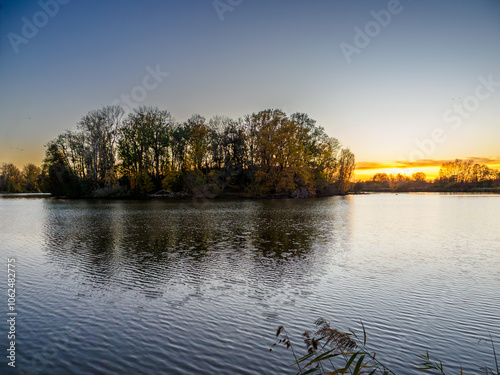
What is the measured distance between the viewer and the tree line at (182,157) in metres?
69.5

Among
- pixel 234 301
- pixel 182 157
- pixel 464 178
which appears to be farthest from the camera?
pixel 464 178

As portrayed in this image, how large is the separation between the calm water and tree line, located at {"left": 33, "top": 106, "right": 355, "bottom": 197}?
171 feet

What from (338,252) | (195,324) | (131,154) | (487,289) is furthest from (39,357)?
(131,154)

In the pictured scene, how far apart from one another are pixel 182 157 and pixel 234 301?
6884 centimetres

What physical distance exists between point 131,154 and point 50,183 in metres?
26.0

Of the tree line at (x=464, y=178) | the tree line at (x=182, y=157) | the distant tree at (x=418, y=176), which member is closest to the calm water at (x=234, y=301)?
the tree line at (x=182, y=157)

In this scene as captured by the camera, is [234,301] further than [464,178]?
No

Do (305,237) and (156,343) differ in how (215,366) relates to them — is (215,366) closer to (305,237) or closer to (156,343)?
(156,343)

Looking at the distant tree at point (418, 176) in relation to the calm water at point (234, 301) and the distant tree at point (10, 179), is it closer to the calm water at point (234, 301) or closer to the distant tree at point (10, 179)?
the calm water at point (234, 301)

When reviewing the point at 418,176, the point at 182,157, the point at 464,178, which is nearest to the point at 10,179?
the point at 182,157

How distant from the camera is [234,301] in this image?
9195 mm

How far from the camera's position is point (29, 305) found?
8930 millimetres

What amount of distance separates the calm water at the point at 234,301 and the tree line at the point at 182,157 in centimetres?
5219

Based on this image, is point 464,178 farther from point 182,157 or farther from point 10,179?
point 10,179
